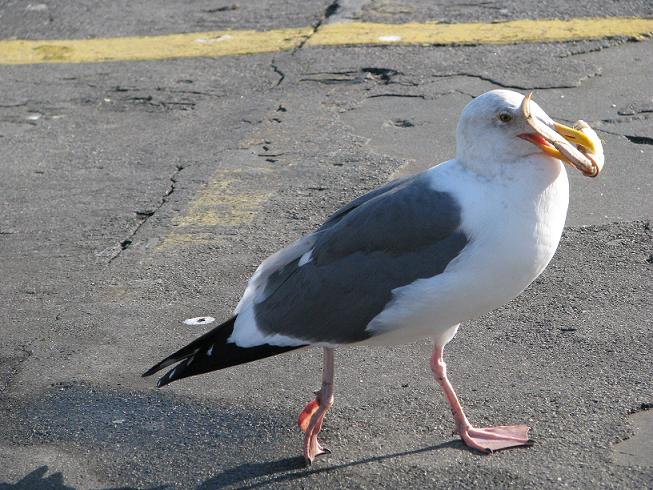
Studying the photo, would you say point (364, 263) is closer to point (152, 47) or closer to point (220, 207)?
point (220, 207)

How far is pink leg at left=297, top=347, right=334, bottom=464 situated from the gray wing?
18cm

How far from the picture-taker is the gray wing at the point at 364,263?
373 cm

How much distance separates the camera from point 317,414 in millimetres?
3920

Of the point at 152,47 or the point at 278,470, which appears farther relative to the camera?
the point at 152,47

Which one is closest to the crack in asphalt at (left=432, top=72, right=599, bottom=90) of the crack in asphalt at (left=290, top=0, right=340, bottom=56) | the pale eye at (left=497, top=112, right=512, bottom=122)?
the crack in asphalt at (left=290, top=0, right=340, bottom=56)

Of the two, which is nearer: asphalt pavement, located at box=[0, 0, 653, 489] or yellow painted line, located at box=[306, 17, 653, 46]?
asphalt pavement, located at box=[0, 0, 653, 489]

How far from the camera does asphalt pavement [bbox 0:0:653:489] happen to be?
3.95m

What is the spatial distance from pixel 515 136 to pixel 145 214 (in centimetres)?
286

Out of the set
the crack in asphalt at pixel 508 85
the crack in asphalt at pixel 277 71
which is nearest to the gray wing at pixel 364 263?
the crack in asphalt at pixel 508 85

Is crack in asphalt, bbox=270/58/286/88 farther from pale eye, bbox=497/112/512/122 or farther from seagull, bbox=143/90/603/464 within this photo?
pale eye, bbox=497/112/512/122

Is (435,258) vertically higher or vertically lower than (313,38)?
higher

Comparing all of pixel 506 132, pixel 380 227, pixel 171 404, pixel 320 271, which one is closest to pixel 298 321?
pixel 320 271

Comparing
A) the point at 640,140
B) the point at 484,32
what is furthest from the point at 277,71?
the point at 640,140

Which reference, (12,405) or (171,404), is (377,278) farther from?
(12,405)
